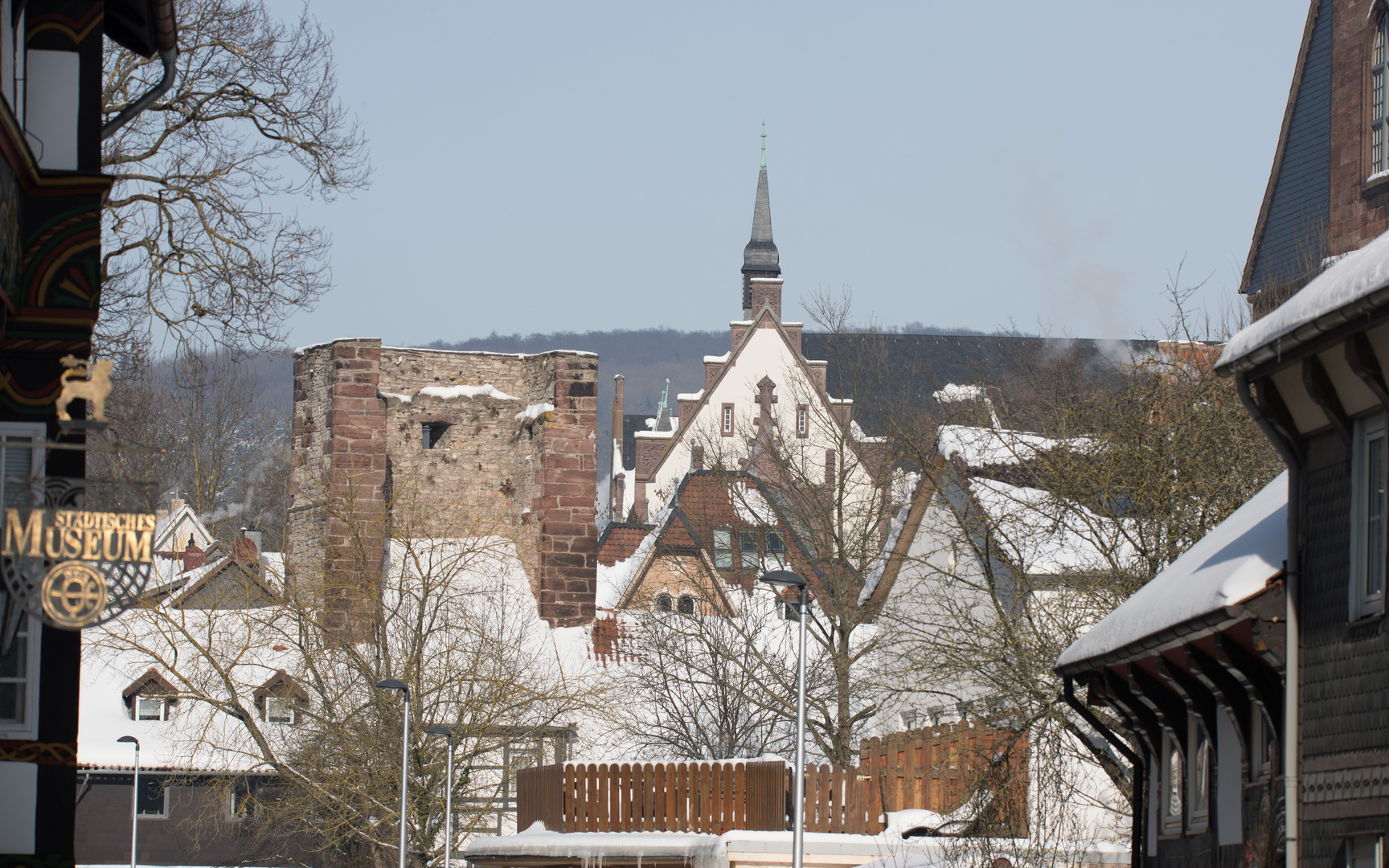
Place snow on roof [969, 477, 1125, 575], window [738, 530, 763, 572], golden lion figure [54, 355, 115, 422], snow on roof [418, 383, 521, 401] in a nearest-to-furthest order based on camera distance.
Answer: golden lion figure [54, 355, 115, 422], snow on roof [969, 477, 1125, 575], window [738, 530, 763, 572], snow on roof [418, 383, 521, 401]

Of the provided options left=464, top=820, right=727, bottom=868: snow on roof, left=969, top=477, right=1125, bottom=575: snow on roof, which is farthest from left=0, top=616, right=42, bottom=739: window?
Result: left=969, top=477, right=1125, bottom=575: snow on roof

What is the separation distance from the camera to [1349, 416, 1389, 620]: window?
396 inches

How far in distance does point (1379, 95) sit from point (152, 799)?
3217 cm

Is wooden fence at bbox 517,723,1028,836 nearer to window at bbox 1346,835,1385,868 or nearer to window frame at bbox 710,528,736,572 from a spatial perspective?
window at bbox 1346,835,1385,868

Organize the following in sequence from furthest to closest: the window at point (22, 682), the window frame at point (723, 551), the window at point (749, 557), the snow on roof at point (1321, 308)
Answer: the window frame at point (723, 551)
the window at point (749, 557)
the window at point (22, 682)
the snow on roof at point (1321, 308)

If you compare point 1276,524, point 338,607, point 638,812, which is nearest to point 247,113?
point 638,812

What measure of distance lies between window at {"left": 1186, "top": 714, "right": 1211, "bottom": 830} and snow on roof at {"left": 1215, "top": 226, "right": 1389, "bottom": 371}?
3.74 metres

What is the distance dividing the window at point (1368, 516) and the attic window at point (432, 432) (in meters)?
35.6

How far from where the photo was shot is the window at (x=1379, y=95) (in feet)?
103

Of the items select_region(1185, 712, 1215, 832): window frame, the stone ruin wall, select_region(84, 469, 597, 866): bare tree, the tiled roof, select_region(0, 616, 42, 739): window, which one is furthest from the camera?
the tiled roof

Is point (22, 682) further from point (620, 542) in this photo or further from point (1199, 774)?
point (620, 542)

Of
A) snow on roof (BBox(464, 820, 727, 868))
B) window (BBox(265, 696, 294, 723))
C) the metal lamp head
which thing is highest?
the metal lamp head

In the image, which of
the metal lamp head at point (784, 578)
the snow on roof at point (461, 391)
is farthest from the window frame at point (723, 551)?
the metal lamp head at point (784, 578)

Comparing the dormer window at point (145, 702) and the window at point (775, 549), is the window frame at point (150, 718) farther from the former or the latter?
the window at point (775, 549)
